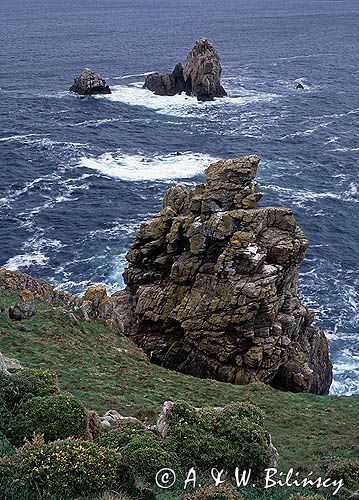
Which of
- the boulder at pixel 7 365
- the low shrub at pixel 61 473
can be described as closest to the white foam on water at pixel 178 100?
the boulder at pixel 7 365

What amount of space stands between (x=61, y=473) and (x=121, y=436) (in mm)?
4266

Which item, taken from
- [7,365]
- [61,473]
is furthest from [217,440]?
[7,365]

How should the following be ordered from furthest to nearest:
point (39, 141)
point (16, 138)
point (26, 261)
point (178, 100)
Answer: point (178, 100) < point (16, 138) < point (39, 141) < point (26, 261)

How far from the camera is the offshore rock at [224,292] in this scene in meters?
43.8

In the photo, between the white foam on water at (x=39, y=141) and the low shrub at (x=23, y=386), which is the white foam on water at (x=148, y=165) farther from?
the low shrub at (x=23, y=386)

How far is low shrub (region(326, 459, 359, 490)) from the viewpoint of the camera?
21297 mm

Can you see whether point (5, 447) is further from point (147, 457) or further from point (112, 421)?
point (112, 421)

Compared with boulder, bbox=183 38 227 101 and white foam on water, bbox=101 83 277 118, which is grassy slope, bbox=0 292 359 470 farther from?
boulder, bbox=183 38 227 101

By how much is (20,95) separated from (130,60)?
59.9 metres

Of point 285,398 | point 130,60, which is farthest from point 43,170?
point 130,60

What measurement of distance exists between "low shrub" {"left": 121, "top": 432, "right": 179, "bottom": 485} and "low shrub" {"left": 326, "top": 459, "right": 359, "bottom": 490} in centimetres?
663

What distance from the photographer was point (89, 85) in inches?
5546

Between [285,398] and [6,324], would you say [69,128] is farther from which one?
[285,398]

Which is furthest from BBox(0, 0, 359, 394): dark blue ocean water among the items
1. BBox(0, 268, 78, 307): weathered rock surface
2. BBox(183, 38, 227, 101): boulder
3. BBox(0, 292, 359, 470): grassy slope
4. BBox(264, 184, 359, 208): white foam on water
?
BBox(0, 292, 359, 470): grassy slope
